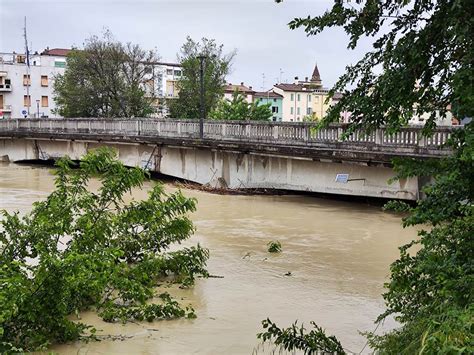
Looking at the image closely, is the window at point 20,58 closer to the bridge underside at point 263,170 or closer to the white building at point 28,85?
the white building at point 28,85

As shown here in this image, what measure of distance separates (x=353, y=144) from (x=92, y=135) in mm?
18762

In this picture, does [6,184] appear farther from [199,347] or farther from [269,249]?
[199,347]

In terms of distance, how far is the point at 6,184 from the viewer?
100 feet

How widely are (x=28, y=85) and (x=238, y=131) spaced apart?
5608 centimetres

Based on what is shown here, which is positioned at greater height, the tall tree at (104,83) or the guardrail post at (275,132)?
the tall tree at (104,83)

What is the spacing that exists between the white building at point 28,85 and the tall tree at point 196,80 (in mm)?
28242

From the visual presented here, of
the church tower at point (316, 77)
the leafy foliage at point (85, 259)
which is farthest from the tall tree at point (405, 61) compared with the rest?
the church tower at point (316, 77)

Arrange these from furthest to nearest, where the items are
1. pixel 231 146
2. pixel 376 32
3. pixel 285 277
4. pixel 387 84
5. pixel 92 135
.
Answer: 1. pixel 92 135
2. pixel 231 146
3. pixel 285 277
4. pixel 376 32
5. pixel 387 84

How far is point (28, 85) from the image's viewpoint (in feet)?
241

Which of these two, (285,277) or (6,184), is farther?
(6,184)

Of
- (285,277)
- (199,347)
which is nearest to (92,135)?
(285,277)

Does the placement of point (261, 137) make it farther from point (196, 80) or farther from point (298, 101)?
point (298, 101)

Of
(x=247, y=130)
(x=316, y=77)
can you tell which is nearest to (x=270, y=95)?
(x=316, y=77)

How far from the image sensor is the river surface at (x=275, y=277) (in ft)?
27.5
